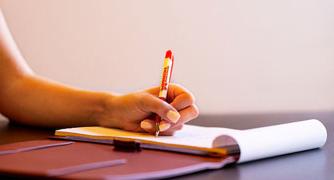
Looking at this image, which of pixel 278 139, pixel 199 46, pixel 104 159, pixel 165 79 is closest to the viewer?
pixel 104 159

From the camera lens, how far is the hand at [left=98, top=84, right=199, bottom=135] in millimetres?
→ 1034

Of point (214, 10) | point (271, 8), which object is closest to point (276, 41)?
point (271, 8)

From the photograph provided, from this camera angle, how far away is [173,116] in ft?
3.35

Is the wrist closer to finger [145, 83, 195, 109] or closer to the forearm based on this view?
the forearm

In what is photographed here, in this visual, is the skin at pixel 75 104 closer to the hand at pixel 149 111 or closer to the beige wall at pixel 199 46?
the hand at pixel 149 111

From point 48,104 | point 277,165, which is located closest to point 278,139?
point 277,165

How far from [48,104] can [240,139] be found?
0.70 m

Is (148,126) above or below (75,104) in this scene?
below

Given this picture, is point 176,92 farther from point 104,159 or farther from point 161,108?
point 104,159

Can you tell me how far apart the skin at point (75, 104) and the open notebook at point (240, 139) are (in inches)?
2.0

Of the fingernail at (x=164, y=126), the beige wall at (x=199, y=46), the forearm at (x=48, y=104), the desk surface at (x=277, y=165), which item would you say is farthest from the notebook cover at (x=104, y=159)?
the beige wall at (x=199, y=46)

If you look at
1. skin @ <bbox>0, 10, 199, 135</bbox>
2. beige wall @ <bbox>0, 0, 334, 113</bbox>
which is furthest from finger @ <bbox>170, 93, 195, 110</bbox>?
beige wall @ <bbox>0, 0, 334, 113</bbox>

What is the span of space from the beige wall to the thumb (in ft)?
4.22

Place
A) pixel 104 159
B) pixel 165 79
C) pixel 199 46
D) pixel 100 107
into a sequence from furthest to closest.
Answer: pixel 199 46, pixel 100 107, pixel 165 79, pixel 104 159
